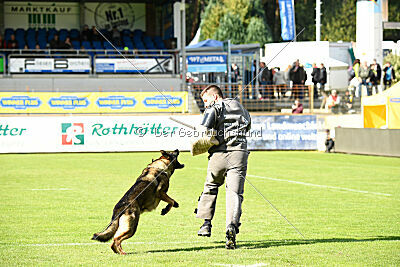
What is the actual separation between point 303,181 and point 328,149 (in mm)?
12253

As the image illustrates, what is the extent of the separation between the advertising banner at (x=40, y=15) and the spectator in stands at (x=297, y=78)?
17836mm

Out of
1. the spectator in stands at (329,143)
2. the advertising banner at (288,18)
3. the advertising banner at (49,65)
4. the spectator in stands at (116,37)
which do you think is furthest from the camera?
the spectator in stands at (116,37)

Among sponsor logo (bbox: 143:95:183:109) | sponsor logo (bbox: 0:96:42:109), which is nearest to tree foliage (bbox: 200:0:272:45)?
sponsor logo (bbox: 143:95:183:109)

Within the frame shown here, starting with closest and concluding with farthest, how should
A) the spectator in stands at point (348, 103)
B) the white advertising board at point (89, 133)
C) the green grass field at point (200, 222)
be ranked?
the green grass field at point (200, 222) → the white advertising board at point (89, 133) → the spectator in stands at point (348, 103)

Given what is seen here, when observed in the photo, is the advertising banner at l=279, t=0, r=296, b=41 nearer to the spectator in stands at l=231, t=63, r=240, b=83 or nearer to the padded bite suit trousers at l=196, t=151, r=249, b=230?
the spectator in stands at l=231, t=63, r=240, b=83

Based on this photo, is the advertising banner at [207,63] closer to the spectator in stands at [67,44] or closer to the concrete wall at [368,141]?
the spectator in stands at [67,44]

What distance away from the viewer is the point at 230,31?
63125 mm

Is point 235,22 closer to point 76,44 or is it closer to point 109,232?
point 76,44

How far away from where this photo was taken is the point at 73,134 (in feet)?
98.2

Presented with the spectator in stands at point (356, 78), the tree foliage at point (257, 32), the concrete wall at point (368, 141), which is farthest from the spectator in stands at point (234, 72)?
the tree foliage at point (257, 32)

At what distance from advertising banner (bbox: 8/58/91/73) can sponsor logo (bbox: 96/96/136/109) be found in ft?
21.8

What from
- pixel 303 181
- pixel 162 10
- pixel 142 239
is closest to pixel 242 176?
pixel 142 239

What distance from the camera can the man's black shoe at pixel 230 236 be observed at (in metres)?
8.48

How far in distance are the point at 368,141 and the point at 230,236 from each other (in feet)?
66.6
